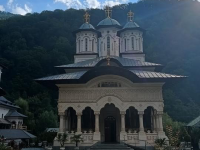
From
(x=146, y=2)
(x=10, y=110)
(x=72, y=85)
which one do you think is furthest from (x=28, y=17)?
(x=72, y=85)

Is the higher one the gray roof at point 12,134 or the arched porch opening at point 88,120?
the arched porch opening at point 88,120

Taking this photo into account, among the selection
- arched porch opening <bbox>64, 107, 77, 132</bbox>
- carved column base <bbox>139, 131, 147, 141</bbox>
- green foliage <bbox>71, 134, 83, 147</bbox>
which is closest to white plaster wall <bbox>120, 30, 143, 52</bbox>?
arched porch opening <bbox>64, 107, 77, 132</bbox>

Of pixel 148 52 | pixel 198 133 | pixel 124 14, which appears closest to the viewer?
pixel 198 133

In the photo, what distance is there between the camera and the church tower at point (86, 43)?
71.8 ft

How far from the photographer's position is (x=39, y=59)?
52719 mm

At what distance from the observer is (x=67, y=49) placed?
178 feet

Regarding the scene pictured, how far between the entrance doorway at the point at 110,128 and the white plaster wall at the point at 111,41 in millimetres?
6282

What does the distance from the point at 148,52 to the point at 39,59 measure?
72.8 feet

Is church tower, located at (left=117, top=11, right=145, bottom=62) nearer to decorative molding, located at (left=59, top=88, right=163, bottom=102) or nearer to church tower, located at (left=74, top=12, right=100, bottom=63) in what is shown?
church tower, located at (left=74, top=12, right=100, bottom=63)

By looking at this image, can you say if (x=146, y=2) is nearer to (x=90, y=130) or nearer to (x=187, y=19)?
(x=187, y=19)

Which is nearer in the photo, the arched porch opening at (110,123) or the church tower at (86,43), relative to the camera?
the arched porch opening at (110,123)

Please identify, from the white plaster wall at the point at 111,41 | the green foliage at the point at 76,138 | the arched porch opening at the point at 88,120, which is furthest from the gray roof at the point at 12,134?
the white plaster wall at the point at 111,41

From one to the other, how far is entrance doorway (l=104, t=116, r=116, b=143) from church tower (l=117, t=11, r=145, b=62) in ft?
20.6

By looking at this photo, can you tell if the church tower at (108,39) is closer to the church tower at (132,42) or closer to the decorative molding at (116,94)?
the church tower at (132,42)
